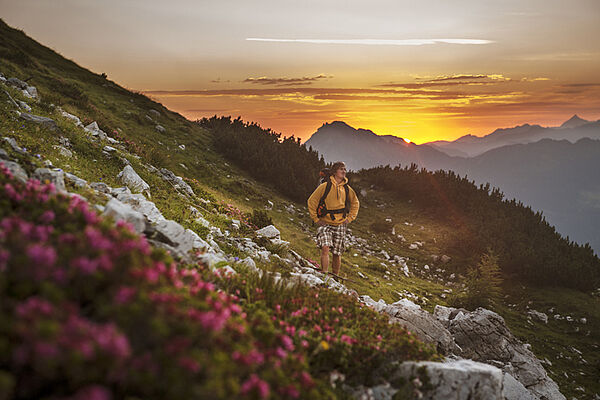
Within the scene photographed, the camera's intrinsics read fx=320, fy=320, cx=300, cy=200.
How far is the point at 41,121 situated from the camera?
9.42m

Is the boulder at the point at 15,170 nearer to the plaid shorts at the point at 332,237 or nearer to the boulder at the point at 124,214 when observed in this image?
the boulder at the point at 124,214

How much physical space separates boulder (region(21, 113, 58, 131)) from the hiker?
26.5ft

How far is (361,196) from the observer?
27.9 m

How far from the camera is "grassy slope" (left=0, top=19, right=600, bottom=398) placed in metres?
9.66

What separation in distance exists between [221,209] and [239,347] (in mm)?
10352

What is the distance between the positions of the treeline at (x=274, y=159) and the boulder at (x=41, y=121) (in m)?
15.5

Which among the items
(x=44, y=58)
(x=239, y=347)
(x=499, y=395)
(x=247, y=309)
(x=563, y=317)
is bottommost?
(x=563, y=317)

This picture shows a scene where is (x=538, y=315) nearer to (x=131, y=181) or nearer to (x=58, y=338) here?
(x=131, y=181)

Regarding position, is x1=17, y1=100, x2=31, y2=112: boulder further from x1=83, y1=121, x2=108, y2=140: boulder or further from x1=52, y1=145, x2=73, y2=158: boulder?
x1=52, y1=145, x2=73, y2=158: boulder

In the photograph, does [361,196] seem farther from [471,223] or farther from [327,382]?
[327,382]

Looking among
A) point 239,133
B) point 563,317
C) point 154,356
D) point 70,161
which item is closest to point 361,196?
point 239,133

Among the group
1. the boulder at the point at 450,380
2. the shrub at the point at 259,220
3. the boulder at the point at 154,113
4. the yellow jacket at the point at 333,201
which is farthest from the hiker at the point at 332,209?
the boulder at the point at 154,113

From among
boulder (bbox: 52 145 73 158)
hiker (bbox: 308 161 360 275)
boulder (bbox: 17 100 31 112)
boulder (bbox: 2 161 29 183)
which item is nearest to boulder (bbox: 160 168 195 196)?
boulder (bbox: 52 145 73 158)

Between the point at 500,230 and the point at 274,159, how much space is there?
1708 centimetres
